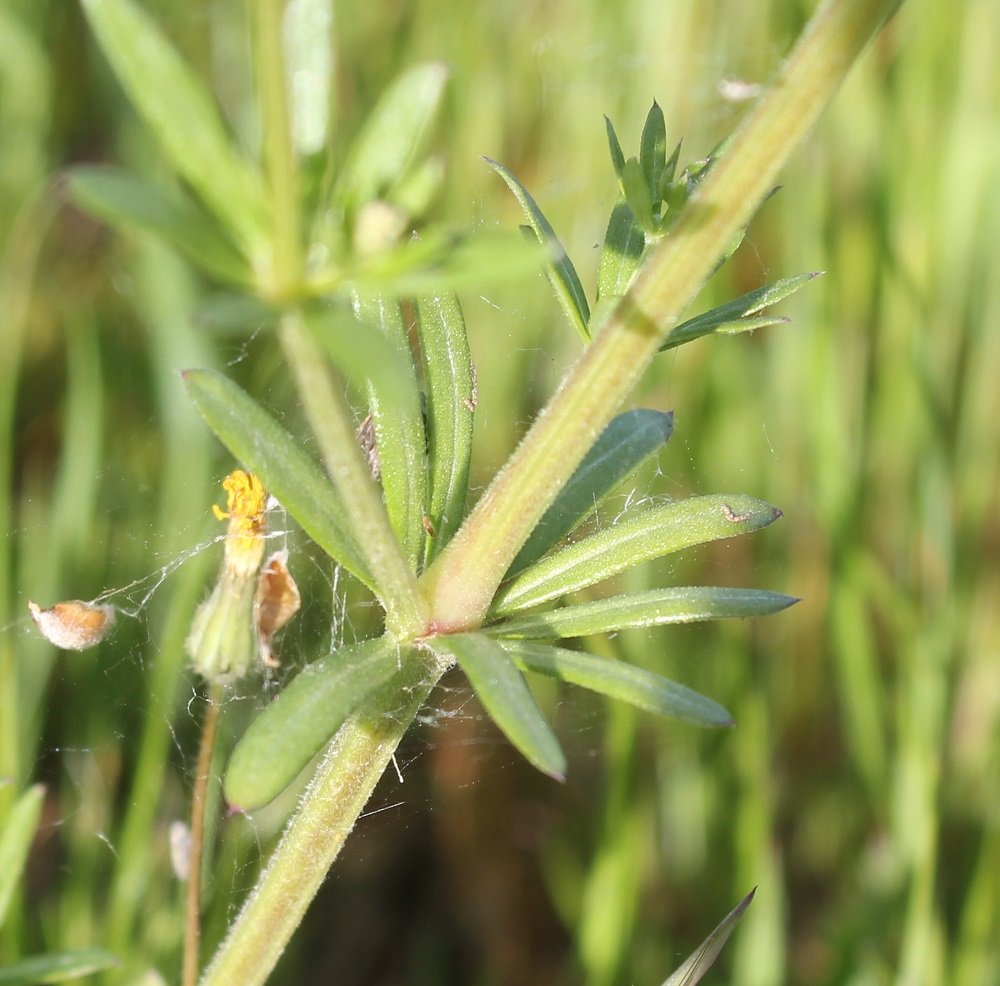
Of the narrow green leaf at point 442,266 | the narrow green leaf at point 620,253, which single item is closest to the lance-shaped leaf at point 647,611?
the narrow green leaf at point 620,253

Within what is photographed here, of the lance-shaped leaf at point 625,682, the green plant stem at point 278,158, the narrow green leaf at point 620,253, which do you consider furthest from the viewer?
the narrow green leaf at point 620,253

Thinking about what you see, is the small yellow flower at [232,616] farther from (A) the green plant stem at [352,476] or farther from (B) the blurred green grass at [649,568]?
(B) the blurred green grass at [649,568]

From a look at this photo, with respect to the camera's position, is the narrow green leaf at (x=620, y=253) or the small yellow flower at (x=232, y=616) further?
the small yellow flower at (x=232, y=616)

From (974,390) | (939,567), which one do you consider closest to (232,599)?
(939,567)

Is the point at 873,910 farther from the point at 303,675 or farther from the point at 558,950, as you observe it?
the point at 303,675

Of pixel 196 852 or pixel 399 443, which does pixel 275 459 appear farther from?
pixel 196 852

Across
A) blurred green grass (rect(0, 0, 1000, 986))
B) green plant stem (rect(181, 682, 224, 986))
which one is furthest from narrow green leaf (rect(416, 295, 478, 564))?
blurred green grass (rect(0, 0, 1000, 986))
